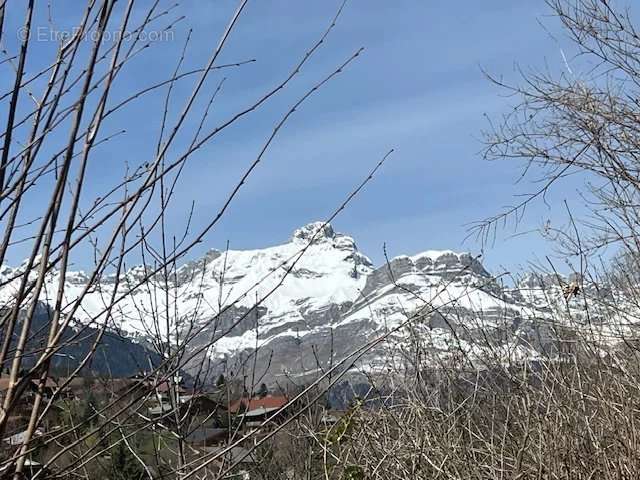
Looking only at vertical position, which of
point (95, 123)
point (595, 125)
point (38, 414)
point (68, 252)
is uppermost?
point (595, 125)

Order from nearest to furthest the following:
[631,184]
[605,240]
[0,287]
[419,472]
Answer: [0,287], [419,472], [631,184], [605,240]

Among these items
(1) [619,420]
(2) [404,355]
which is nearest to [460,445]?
(1) [619,420]

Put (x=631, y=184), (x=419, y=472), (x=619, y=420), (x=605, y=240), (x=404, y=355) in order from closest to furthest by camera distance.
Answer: (x=619, y=420) → (x=419, y=472) → (x=404, y=355) → (x=631, y=184) → (x=605, y=240)

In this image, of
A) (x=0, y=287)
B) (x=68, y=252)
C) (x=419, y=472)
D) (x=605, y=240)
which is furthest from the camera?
(x=605, y=240)

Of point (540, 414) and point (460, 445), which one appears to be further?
point (460, 445)

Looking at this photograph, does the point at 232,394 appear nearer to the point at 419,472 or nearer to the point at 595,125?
the point at 419,472

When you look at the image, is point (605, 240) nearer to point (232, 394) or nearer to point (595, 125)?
point (595, 125)

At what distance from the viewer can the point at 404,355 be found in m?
4.11

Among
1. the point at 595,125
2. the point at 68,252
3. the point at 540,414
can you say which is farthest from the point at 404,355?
the point at 68,252

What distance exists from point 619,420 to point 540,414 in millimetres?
289

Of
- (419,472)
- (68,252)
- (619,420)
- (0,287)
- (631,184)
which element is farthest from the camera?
(631,184)

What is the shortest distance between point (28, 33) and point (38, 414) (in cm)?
60

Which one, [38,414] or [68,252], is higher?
[68,252]

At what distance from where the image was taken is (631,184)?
4.51 m
